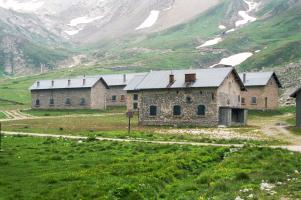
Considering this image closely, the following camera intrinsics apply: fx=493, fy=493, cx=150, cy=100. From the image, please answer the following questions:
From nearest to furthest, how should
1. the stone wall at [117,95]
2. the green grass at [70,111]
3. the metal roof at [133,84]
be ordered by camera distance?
the metal roof at [133,84], the green grass at [70,111], the stone wall at [117,95]

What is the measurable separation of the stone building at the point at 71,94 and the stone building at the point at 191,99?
35.9 meters

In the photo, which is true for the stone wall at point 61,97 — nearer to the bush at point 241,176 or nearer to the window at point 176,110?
the window at point 176,110

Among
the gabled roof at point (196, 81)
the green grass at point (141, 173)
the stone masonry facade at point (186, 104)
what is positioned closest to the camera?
Result: the green grass at point (141, 173)

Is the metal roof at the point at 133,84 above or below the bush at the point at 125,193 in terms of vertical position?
above

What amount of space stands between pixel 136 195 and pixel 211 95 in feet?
158

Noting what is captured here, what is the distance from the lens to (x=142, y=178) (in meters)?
22.2

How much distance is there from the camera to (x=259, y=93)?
95.3 m

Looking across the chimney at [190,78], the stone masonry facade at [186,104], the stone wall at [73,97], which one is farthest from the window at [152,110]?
the stone wall at [73,97]

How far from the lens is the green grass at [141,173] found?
19.6 m

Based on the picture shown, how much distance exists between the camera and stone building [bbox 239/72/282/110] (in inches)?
3755

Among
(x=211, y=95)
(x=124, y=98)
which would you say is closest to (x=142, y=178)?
(x=211, y=95)

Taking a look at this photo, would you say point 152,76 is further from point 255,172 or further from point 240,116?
point 255,172

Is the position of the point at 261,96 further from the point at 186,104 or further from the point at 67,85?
the point at 67,85

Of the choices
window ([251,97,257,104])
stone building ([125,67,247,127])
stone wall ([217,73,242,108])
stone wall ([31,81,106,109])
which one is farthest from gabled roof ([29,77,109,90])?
stone wall ([217,73,242,108])
